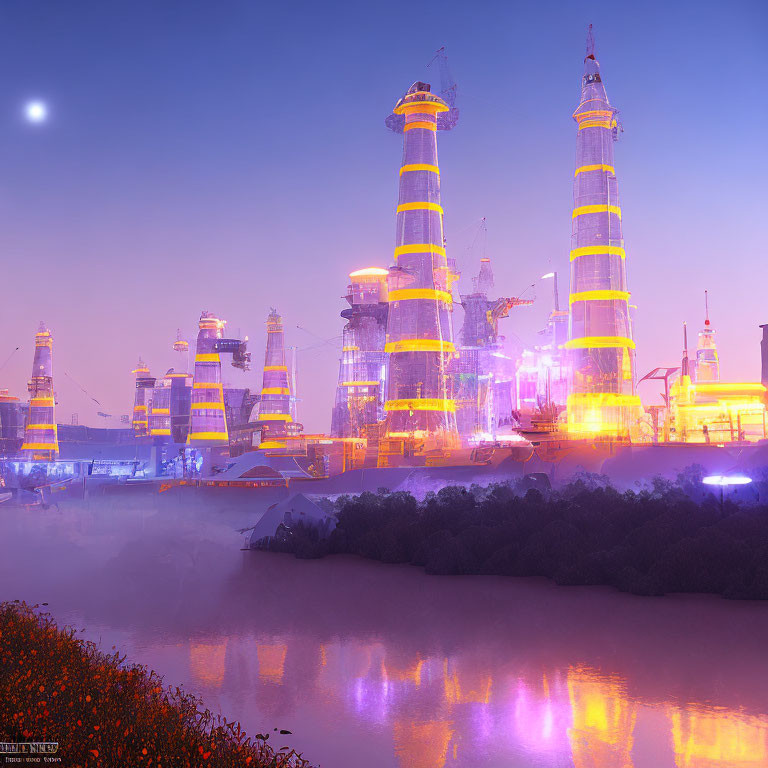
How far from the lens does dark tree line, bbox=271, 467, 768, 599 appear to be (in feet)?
64.2

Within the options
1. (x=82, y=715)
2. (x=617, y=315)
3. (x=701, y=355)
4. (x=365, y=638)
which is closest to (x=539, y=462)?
(x=617, y=315)

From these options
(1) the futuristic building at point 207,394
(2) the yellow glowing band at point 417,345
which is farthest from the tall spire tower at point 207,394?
(2) the yellow glowing band at point 417,345

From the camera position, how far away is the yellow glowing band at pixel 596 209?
40.4 metres

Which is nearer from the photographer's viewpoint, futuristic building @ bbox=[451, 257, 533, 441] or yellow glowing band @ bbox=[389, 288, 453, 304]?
yellow glowing band @ bbox=[389, 288, 453, 304]

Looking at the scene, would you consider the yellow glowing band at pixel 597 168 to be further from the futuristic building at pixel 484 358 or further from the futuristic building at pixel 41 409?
the futuristic building at pixel 41 409

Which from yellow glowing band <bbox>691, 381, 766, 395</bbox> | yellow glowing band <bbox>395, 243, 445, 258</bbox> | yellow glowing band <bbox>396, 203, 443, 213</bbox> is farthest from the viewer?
yellow glowing band <bbox>396, 203, 443, 213</bbox>

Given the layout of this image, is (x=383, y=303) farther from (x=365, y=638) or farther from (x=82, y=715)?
(x=82, y=715)

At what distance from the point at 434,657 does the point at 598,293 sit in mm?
29009

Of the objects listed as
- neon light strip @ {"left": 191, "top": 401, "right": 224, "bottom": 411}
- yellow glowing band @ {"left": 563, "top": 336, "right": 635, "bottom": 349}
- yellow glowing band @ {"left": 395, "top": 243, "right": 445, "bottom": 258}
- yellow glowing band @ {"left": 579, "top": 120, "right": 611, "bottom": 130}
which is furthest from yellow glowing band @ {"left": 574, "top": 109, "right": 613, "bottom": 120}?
neon light strip @ {"left": 191, "top": 401, "right": 224, "bottom": 411}

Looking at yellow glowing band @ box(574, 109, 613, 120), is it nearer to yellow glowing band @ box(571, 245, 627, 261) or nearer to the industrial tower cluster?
the industrial tower cluster

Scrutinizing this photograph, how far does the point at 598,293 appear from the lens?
131 ft

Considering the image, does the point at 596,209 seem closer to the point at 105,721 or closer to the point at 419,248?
the point at 419,248

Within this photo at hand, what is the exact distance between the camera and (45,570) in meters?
24.7

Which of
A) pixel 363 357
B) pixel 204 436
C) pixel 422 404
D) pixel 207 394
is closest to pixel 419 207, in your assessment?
pixel 422 404
